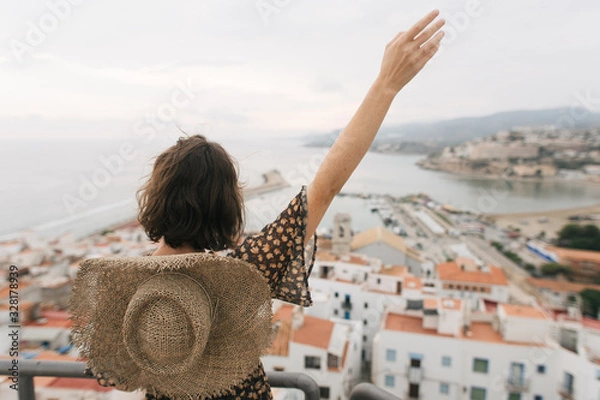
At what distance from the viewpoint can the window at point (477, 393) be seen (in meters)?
9.90

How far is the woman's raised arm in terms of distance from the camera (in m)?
0.45

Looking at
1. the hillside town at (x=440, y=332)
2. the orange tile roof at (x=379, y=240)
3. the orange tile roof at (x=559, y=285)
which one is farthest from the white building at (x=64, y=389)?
the orange tile roof at (x=559, y=285)

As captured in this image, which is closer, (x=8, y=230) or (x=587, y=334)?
(x=8, y=230)

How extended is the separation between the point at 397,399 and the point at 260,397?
6.8 inches

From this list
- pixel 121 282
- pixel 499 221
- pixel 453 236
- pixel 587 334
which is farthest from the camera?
→ pixel 499 221

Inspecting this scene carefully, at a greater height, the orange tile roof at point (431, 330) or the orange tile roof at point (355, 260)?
the orange tile roof at point (355, 260)

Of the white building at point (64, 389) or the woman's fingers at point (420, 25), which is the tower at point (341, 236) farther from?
the woman's fingers at point (420, 25)

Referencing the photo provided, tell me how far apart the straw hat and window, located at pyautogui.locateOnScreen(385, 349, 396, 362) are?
10.4 meters

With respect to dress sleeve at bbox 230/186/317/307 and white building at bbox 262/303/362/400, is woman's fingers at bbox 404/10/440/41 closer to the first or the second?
dress sleeve at bbox 230/186/317/307

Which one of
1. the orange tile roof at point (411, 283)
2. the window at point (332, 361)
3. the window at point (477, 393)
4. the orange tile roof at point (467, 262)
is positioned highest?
the orange tile roof at point (467, 262)

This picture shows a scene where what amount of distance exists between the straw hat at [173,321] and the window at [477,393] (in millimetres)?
11016

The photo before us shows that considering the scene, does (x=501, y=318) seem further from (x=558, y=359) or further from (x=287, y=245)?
(x=287, y=245)

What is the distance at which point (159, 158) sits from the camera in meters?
0.48

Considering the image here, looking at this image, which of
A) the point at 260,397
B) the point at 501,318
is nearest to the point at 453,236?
the point at 501,318
